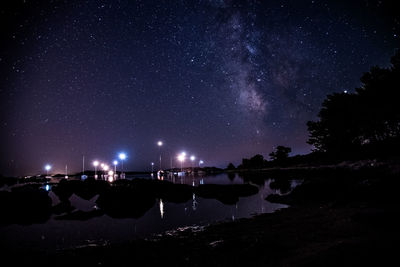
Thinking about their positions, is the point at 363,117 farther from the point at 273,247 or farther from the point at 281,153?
the point at 281,153

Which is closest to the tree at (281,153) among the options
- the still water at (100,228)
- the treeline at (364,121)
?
the treeline at (364,121)

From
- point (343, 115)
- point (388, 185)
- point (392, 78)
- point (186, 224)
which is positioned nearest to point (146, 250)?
point (186, 224)

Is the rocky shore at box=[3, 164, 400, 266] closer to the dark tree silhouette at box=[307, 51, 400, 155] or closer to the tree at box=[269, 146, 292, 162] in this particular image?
the dark tree silhouette at box=[307, 51, 400, 155]

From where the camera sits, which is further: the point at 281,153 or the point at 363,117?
the point at 281,153

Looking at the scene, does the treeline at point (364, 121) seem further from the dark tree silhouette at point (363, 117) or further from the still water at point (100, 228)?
the still water at point (100, 228)

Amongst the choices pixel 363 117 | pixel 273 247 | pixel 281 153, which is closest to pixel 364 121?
pixel 363 117

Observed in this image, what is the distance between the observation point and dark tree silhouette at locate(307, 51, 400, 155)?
33219 millimetres

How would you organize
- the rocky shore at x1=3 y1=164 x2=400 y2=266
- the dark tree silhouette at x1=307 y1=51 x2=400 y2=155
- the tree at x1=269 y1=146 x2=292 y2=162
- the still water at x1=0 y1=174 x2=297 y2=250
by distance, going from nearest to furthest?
the rocky shore at x1=3 y1=164 x2=400 y2=266 < the still water at x1=0 y1=174 x2=297 y2=250 < the dark tree silhouette at x1=307 y1=51 x2=400 y2=155 < the tree at x1=269 y1=146 x2=292 y2=162

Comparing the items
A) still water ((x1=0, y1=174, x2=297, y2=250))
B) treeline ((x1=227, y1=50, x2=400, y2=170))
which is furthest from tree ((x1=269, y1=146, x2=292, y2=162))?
still water ((x1=0, y1=174, x2=297, y2=250))

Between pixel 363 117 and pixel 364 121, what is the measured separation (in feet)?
4.24

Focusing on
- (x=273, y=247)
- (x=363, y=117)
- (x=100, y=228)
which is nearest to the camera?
(x=273, y=247)

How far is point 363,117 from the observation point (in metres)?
37.9

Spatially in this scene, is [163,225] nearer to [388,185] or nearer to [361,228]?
[361,228]

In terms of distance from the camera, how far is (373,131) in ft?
135
